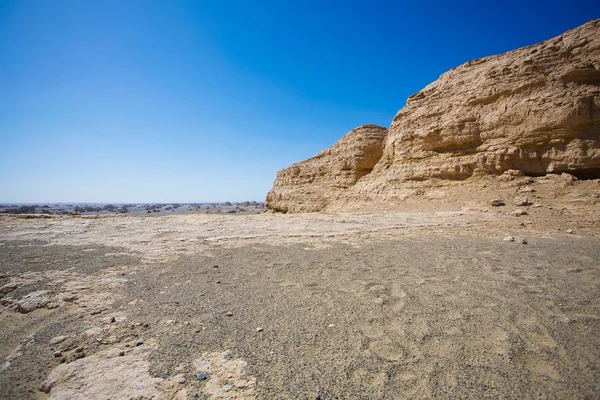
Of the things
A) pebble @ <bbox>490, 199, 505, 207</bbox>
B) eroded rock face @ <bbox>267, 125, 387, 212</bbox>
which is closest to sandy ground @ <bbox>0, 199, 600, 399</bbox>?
pebble @ <bbox>490, 199, 505, 207</bbox>

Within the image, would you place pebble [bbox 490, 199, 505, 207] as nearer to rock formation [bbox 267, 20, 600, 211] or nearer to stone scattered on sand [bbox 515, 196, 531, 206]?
stone scattered on sand [bbox 515, 196, 531, 206]

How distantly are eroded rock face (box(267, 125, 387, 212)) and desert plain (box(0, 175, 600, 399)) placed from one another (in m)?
20.4

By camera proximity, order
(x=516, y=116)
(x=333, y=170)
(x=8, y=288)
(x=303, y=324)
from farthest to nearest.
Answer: (x=333, y=170) → (x=516, y=116) → (x=8, y=288) → (x=303, y=324)

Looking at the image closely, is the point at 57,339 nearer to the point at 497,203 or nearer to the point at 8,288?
the point at 8,288

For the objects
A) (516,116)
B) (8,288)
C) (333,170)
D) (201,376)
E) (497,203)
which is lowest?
(201,376)

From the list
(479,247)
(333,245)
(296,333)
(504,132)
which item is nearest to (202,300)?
(296,333)

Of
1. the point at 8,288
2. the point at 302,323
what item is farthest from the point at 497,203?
the point at 8,288

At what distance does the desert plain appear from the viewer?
2062 millimetres

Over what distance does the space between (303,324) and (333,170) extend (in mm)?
26069

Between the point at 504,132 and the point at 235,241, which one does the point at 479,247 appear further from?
the point at 504,132

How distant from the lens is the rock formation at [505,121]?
47.9ft

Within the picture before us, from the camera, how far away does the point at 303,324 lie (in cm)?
296

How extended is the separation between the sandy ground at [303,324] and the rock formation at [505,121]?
41.7 ft

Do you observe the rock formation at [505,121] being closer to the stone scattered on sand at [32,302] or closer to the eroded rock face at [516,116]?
the eroded rock face at [516,116]
